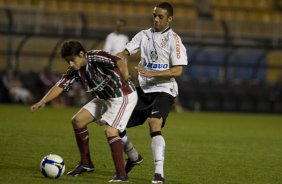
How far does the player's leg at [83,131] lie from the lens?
32.5 ft

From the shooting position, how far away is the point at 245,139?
1702 centimetres

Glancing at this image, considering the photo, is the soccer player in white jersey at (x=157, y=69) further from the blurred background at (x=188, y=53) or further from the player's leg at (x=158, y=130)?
the blurred background at (x=188, y=53)

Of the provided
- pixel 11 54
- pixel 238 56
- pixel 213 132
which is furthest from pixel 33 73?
pixel 213 132

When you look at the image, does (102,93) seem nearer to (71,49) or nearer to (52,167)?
(71,49)

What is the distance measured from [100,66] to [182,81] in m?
18.7

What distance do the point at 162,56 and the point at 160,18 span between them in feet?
1.59

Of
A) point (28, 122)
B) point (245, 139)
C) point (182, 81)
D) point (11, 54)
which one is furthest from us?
point (182, 81)

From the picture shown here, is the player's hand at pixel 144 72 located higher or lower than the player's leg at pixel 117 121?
higher

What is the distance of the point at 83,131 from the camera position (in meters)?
9.98

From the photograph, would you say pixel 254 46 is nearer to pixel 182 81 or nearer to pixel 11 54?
pixel 182 81

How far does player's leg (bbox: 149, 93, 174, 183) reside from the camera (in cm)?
937

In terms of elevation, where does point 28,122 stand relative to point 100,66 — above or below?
below

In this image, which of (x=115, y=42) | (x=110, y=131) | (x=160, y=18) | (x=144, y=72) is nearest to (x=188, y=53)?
(x=115, y=42)

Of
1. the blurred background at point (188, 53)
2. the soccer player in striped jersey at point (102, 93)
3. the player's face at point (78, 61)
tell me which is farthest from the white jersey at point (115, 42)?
the player's face at point (78, 61)
